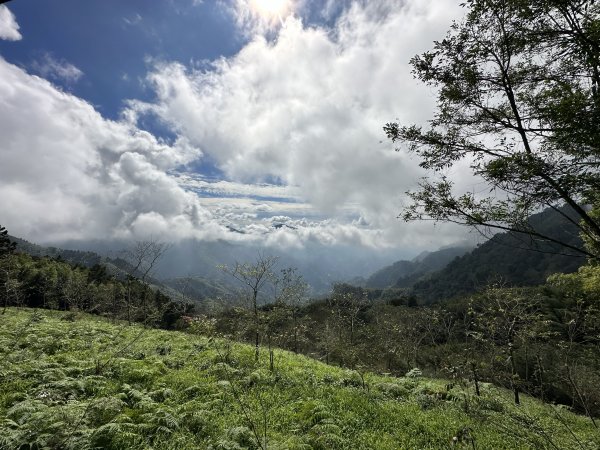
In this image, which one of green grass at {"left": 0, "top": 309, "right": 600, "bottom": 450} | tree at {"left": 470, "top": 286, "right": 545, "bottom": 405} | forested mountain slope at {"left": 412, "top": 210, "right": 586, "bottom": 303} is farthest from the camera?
forested mountain slope at {"left": 412, "top": 210, "right": 586, "bottom": 303}

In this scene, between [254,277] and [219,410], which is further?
[254,277]

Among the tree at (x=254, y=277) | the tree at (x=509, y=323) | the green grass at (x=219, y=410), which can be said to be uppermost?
the tree at (x=254, y=277)

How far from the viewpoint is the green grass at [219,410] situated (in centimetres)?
760

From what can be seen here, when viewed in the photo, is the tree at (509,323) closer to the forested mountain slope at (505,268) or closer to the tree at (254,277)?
the tree at (254,277)

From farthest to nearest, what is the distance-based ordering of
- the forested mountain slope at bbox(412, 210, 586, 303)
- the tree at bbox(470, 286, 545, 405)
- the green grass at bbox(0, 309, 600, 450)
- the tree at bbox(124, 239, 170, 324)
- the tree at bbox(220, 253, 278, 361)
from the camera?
the forested mountain slope at bbox(412, 210, 586, 303), the tree at bbox(220, 253, 278, 361), the tree at bbox(124, 239, 170, 324), the tree at bbox(470, 286, 545, 405), the green grass at bbox(0, 309, 600, 450)

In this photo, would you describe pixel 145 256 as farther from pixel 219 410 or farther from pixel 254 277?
pixel 219 410

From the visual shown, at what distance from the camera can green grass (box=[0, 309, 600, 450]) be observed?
760 centimetres

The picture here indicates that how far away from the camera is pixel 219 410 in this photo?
10055mm

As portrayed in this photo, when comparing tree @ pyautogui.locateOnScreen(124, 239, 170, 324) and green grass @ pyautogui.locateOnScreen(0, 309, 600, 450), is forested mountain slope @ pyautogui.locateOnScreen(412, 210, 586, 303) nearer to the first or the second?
tree @ pyautogui.locateOnScreen(124, 239, 170, 324)

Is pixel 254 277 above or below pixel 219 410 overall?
above

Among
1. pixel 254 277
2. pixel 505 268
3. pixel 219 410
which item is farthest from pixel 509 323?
pixel 505 268

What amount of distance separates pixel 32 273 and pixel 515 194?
85.2 m

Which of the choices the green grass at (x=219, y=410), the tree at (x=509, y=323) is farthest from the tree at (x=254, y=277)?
the tree at (x=509, y=323)

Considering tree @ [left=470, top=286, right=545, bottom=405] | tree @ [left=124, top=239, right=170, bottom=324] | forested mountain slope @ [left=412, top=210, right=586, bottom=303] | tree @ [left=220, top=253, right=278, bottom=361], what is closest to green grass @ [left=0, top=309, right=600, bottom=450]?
tree @ [left=470, top=286, right=545, bottom=405]
